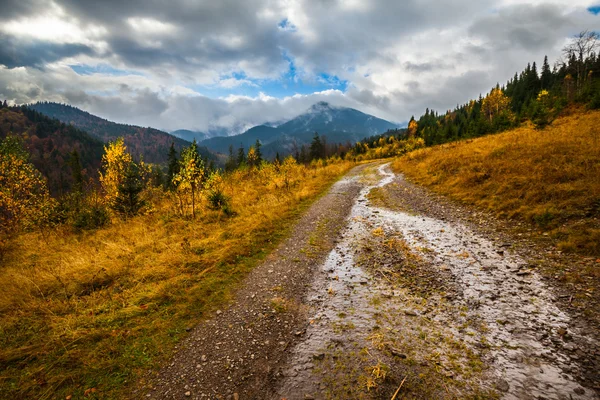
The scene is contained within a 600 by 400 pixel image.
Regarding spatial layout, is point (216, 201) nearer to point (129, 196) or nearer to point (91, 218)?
point (129, 196)

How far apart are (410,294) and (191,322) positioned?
558 cm

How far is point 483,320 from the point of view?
207 inches

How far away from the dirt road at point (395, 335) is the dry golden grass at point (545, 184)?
1992 mm

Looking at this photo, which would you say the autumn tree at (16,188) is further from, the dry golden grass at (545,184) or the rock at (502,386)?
the dry golden grass at (545,184)

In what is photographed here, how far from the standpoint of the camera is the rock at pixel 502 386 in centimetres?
370

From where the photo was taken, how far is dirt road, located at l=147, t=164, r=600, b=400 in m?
3.92

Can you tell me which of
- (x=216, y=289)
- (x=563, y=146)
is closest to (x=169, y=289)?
(x=216, y=289)

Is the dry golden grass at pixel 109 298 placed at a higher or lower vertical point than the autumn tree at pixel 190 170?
lower

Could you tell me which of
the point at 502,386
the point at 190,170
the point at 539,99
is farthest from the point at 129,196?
the point at 539,99

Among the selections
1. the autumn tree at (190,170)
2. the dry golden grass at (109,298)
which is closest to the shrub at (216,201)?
the autumn tree at (190,170)

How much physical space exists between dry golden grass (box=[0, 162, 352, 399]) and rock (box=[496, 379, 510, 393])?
5839 mm

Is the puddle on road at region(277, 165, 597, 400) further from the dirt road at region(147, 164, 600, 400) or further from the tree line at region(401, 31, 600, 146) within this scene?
the tree line at region(401, 31, 600, 146)

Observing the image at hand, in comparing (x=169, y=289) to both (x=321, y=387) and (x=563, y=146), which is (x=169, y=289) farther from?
(x=563, y=146)

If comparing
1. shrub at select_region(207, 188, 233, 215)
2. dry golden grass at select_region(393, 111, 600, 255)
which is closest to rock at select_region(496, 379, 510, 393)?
dry golden grass at select_region(393, 111, 600, 255)
